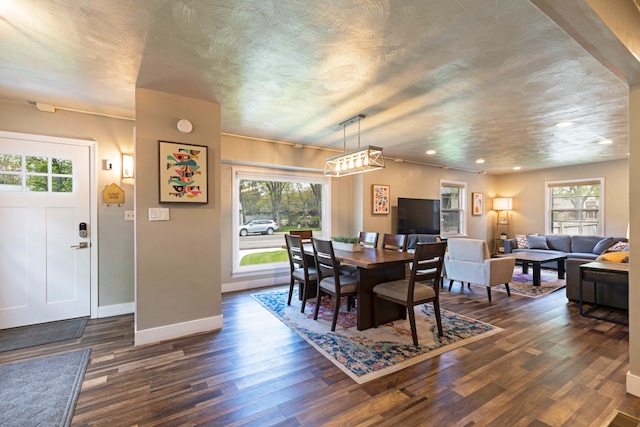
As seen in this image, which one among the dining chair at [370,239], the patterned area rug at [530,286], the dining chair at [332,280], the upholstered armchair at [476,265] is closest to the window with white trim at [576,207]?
the patterned area rug at [530,286]

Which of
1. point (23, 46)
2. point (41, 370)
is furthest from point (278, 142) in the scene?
point (41, 370)

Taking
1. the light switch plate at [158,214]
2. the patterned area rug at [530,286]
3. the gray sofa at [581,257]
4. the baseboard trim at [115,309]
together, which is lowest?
the patterned area rug at [530,286]

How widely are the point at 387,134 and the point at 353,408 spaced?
349 cm

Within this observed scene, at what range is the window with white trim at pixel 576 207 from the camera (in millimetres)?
6531

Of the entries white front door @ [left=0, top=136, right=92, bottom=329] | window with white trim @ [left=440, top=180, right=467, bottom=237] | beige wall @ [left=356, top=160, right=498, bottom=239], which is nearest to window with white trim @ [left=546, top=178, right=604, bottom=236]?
beige wall @ [left=356, top=160, right=498, bottom=239]

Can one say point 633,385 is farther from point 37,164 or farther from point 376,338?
point 37,164

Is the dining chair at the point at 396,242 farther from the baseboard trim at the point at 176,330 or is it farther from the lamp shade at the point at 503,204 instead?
the lamp shade at the point at 503,204

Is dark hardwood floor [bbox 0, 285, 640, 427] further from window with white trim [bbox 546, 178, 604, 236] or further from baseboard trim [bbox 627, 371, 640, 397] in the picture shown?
window with white trim [bbox 546, 178, 604, 236]

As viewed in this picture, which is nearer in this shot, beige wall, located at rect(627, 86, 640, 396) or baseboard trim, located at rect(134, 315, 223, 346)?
beige wall, located at rect(627, 86, 640, 396)

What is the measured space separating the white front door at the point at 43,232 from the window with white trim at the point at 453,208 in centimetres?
695

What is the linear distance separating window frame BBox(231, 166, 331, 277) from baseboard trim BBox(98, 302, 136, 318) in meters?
1.44

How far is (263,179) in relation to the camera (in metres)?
5.07

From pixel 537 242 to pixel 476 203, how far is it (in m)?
1.61

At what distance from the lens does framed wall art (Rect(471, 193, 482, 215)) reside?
7.70m
